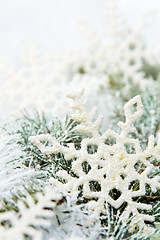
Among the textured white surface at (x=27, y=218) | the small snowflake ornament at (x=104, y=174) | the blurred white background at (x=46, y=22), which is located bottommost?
the textured white surface at (x=27, y=218)

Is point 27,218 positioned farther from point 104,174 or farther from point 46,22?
point 46,22

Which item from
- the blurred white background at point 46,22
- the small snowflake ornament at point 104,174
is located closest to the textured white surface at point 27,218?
the small snowflake ornament at point 104,174

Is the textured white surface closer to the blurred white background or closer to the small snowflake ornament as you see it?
the small snowflake ornament

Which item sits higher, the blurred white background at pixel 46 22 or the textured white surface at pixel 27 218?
the blurred white background at pixel 46 22

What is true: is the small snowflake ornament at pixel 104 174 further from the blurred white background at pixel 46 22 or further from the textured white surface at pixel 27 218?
the blurred white background at pixel 46 22

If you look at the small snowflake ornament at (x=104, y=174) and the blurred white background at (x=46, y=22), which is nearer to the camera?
the small snowflake ornament at (x=104, y=174)

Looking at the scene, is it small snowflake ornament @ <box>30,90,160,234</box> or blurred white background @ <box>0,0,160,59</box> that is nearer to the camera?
small snowflake ornament @ <box>30,90,160,234</box>

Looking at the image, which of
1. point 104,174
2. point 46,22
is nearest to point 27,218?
point 104,174

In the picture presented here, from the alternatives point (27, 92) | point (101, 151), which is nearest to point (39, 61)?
point (27, 92)

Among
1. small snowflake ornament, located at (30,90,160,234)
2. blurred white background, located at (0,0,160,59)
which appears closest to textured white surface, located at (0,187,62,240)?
small snowflake ornament, located at (30,90,160,234)

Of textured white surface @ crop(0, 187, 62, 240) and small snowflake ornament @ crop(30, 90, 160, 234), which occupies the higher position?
small snowflake ornament @ crop(30, 90, 160, 234)

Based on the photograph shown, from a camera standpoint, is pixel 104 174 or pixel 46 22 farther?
pixel 46 22
